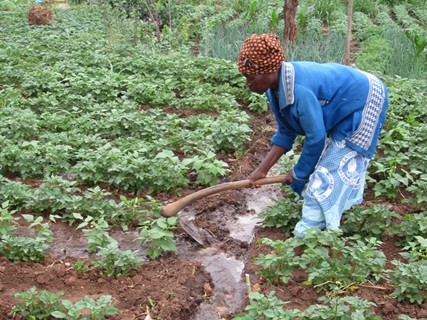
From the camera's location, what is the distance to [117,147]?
5.52 meters

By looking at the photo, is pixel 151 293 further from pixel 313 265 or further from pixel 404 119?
pixel 404 119

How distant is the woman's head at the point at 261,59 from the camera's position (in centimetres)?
361

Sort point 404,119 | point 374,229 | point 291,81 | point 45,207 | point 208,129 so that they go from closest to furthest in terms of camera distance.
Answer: point 291,81
point 374,229
point 45,207
point 208,129
point 404,119

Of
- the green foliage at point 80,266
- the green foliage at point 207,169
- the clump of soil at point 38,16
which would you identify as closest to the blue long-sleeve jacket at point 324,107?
the green foliage at point 207,169

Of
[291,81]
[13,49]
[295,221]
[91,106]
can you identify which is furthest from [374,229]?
[13,49]

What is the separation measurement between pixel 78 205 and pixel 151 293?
1088 mm

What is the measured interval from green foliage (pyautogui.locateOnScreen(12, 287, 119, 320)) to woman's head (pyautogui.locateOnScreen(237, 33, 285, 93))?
148 cm

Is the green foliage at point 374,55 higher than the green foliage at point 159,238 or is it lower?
lower

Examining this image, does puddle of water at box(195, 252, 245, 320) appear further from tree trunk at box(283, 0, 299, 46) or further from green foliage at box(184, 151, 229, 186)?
tree trunk at box(283, 0, 299, 46)

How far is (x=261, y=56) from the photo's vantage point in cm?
360

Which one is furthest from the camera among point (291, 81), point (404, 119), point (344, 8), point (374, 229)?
point (344, 8)

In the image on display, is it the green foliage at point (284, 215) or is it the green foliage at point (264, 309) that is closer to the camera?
the green foliage at point (264, 309)

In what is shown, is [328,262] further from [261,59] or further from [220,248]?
[261,59]

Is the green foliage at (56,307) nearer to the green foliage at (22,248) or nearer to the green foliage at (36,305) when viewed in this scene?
the green foliage at (36,305)
